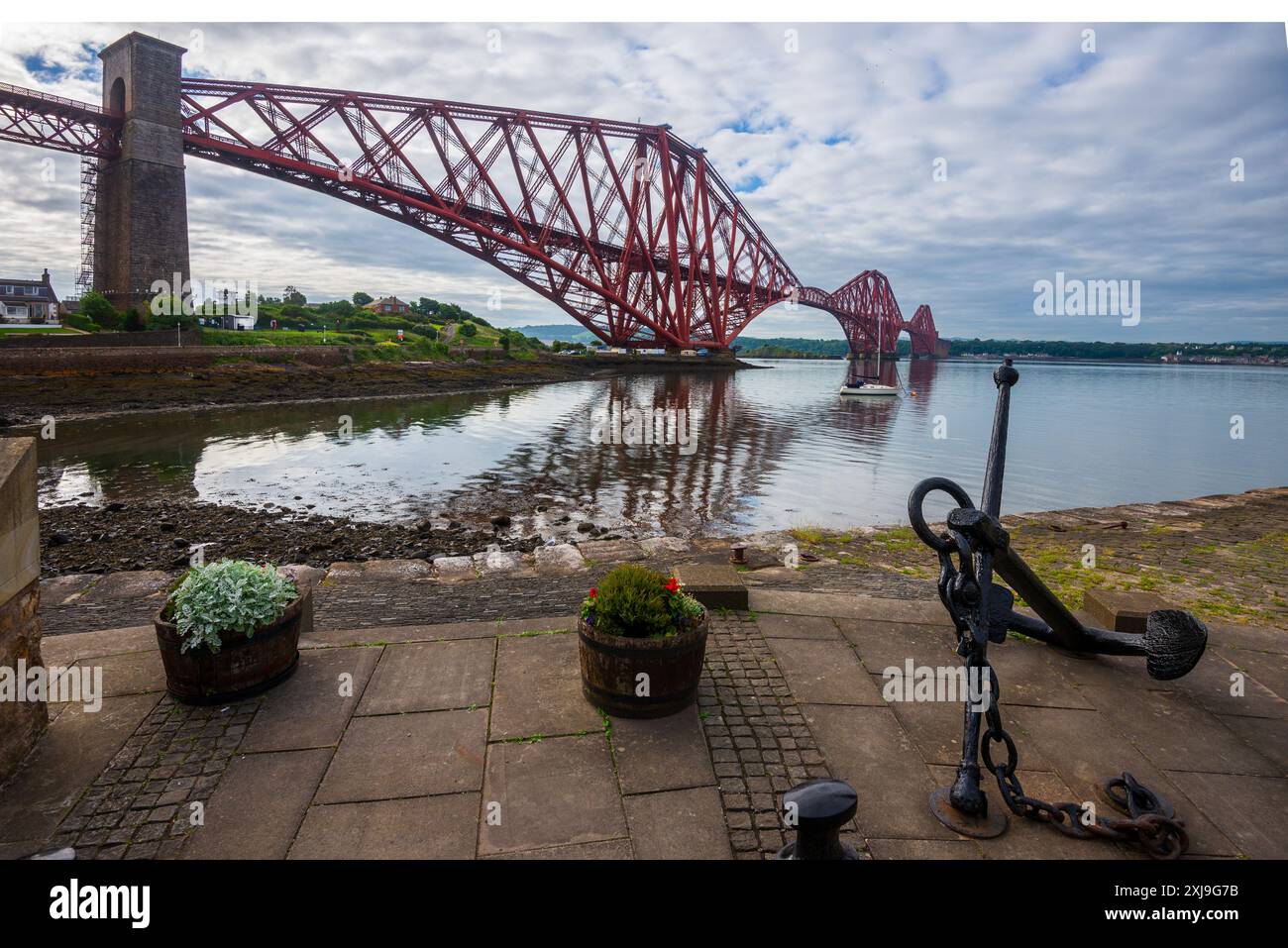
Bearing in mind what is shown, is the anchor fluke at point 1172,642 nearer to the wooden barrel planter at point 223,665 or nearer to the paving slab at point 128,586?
the wooden barrel planter at point 223,665

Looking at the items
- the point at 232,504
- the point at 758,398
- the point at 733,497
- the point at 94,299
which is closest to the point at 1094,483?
the point at 733,497

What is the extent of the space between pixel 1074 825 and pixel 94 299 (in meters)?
50.0

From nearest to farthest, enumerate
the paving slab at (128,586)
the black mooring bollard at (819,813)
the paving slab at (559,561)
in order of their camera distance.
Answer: the black mooring bollard at (819,813)
the paving slab at (128,586)
the paving slab at (559,561)

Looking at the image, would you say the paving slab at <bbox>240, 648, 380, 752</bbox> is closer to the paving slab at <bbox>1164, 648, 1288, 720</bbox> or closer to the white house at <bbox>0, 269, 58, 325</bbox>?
the paving slab at <bbox>1164, 648, 1288, 720</bbox>

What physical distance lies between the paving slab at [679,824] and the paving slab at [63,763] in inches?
127

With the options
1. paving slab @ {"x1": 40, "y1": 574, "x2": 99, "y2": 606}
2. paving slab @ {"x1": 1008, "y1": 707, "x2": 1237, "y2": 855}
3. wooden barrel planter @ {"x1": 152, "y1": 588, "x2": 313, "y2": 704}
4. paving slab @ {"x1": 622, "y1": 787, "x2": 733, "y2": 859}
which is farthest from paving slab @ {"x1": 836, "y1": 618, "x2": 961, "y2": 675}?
paving slab @ {"x1": 40, "y1": 574, "x2": 99, "y2": 606}

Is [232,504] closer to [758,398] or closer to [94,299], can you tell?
[94,299]

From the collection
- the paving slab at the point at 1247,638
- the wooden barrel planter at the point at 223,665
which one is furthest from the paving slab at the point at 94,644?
the paving slab at the point at 1247,638

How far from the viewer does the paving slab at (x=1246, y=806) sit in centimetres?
367

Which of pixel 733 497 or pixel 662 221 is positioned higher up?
pixel 662 221

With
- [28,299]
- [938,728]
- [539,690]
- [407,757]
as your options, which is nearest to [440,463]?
[539,690]

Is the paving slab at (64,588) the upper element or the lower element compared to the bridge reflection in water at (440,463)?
lower

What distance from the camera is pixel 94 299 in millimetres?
37875

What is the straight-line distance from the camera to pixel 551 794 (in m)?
3.97
